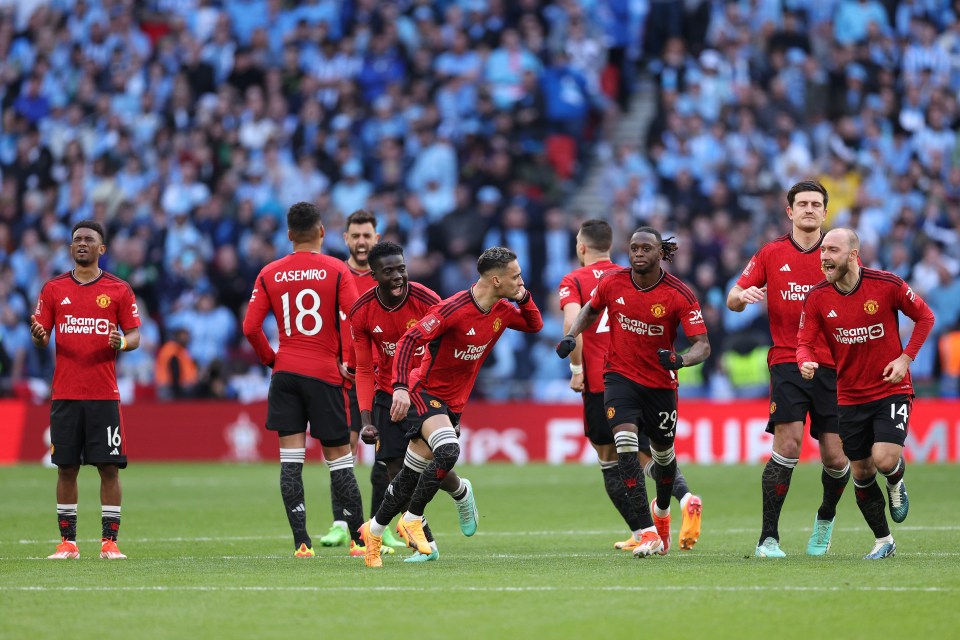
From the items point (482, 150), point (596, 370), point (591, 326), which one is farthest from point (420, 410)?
point (482, 150)

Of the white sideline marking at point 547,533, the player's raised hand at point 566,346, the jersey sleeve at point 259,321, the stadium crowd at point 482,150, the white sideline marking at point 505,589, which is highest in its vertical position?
the stadium crowd at point 482,150

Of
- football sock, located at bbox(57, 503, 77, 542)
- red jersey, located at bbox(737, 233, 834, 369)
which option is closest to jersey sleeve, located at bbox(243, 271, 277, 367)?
football sock, located at bbox(57, 503, 77, 542)

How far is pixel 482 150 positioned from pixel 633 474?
1661cm

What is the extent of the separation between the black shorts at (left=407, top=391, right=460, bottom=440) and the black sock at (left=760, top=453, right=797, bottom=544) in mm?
2395

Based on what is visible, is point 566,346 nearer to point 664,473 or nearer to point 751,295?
point 751,295

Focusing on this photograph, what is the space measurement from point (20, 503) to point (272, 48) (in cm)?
1551

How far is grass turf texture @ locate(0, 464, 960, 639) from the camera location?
7617 mm

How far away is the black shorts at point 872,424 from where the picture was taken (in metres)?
10.4

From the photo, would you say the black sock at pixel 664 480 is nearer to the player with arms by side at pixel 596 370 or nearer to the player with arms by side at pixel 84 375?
the player with arms by side at pixel 596 370

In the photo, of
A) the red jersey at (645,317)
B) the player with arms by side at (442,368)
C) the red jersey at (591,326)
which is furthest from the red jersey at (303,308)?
the red jersey at (645,317)

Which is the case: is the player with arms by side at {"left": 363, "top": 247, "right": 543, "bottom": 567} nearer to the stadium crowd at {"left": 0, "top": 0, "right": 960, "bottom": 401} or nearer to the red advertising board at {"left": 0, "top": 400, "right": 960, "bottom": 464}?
the red advertising board at {"left": 0, "top": 400, "right": 960, "bottom": 464}

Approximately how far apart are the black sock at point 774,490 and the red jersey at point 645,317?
0.96 m

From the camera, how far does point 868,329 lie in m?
10.5

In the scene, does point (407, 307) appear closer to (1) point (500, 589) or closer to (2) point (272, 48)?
(1) point (500, 589)
